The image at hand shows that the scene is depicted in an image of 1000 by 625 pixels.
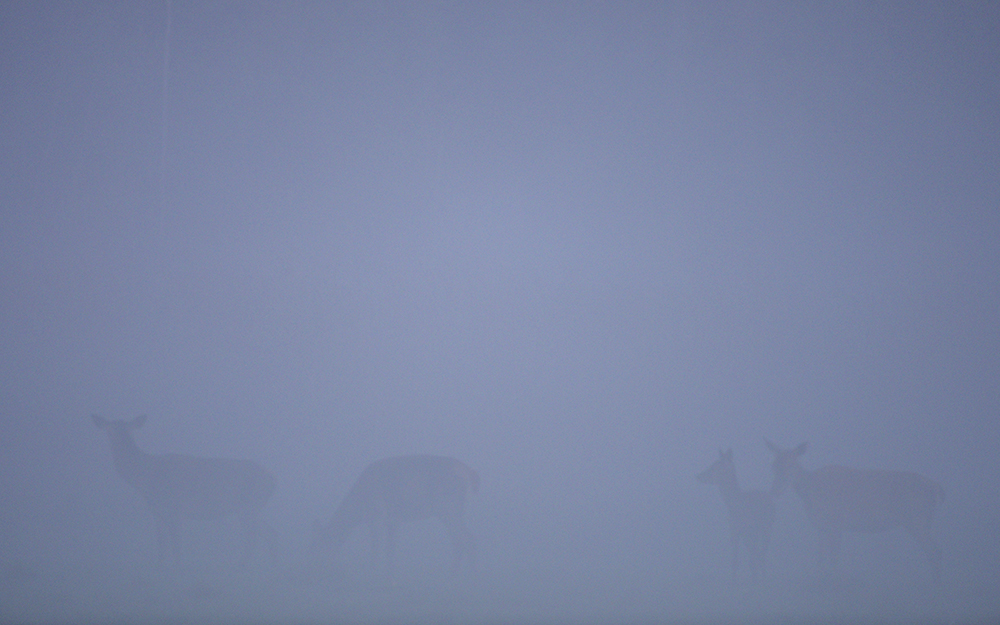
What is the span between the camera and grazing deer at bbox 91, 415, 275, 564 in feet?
24.5

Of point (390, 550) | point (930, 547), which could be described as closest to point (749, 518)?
point (930, 547)

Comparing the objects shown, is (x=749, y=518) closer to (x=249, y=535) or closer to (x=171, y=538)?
(x=249, y=535)

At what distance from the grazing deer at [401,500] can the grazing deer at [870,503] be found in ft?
12.2

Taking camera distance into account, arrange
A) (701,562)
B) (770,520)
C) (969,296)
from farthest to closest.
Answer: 1. (969,296)
2. (701,562)
3. (770,520)

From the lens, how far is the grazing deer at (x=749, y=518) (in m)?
6.96

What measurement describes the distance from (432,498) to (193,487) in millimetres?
2591

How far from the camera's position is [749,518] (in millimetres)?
7016

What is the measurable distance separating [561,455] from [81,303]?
1048 cm

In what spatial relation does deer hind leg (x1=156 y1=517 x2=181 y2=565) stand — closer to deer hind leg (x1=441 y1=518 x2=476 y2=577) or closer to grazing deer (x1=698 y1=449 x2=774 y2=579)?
deer hind leg (x1=441 y1=518 x2=476 y2=577)

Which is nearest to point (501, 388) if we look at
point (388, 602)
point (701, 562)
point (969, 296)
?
point (701, 562)

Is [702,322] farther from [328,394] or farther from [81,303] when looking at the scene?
[81,303]

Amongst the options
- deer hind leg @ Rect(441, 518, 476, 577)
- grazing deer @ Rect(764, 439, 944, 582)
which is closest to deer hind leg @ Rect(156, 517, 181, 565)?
deer hind leg @ Rect(441, 518, 476, 577)

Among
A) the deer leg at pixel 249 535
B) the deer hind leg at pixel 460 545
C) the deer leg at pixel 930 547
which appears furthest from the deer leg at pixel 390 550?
the deer leg at pixel 930 547

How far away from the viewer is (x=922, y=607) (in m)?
6.08
